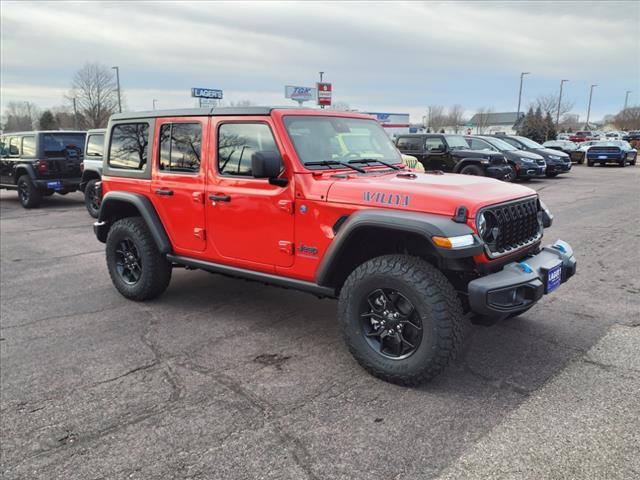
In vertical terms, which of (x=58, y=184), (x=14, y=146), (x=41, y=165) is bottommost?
(x=58, y=184)

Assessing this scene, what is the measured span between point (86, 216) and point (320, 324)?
29.0 feet

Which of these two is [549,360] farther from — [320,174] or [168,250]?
[168,250]

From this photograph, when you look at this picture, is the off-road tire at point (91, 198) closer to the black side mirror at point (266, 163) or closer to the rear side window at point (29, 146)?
the rear side window at point (29, 146)

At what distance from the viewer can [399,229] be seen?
128 inches

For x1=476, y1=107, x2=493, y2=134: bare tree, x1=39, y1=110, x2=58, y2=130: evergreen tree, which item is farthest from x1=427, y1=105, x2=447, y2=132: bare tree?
x1=39, y1=110, x2=58, y2=130: evergreen tree

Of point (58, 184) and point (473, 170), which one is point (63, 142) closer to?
point (58, 184)

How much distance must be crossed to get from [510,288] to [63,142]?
495 inches

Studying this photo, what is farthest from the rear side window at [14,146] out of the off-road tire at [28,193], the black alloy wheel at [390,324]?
the black alloy wheel at [390,324]

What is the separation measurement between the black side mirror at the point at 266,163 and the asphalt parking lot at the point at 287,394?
1405mm

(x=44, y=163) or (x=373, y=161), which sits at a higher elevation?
(x=373, y=161)

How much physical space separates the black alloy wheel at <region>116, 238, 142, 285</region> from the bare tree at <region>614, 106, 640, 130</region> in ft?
258

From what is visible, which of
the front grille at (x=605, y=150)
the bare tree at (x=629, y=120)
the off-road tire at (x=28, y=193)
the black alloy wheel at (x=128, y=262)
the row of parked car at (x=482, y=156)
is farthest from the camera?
the bare tree at (x=629, y=120)

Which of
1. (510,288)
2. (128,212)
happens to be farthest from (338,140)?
(128,212)

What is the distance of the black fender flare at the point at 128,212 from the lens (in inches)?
191
